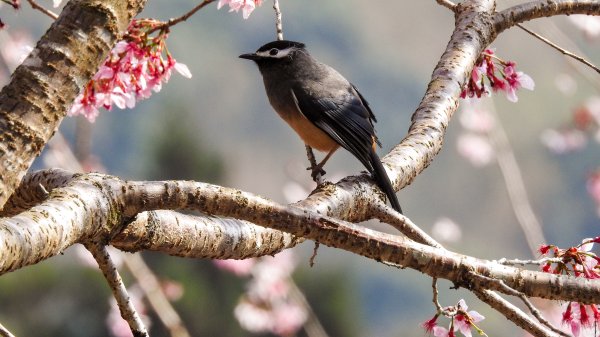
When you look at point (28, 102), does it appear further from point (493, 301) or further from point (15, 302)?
point (15, 302)

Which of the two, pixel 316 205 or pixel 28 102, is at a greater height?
pixel 316 205

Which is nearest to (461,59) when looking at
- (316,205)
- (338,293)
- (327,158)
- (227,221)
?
(327,158)

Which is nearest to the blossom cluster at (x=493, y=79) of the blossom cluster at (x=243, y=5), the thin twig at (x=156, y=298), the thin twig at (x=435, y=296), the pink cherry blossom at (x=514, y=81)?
the pink cherry blossom at (x=514, y=81)

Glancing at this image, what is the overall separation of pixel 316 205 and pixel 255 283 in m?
4.90

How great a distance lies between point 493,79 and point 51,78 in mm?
2014

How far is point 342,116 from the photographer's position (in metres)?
3.19

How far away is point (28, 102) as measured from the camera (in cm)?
137

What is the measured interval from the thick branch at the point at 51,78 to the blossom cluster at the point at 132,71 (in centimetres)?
82

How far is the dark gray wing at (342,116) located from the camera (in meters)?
3.12

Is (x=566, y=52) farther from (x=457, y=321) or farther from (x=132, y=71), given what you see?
(x=132, y=71)

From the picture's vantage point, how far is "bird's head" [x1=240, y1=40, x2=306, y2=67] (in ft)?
11.4

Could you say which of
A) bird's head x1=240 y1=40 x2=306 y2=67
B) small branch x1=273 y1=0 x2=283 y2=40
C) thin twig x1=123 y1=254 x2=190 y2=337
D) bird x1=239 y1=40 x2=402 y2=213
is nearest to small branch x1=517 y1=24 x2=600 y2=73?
bird x1=239 y1=40 x2=402 y2=213

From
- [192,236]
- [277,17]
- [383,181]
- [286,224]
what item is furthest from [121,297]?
[277,17]

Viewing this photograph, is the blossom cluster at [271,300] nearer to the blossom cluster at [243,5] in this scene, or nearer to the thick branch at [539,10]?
the thick branch at [539,10]
